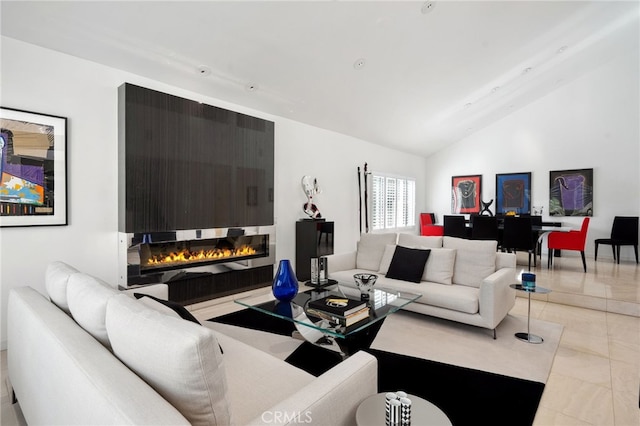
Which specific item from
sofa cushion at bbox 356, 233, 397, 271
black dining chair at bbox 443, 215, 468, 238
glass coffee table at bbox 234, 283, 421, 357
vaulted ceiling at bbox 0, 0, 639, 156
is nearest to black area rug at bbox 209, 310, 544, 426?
glass coffee table at bbox 234, 283, 421, 357

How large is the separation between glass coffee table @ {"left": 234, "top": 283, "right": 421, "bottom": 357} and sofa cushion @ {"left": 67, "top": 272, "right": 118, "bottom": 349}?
121 centimetres

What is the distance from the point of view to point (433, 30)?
13.1 ft

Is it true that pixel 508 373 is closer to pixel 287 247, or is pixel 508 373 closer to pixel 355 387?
pixel 355 387

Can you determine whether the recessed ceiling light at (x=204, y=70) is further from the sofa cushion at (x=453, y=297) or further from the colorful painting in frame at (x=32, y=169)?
the sofa cushion at (x=453, y=297)

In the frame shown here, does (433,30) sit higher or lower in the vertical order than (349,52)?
higher

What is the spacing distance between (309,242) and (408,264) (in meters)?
1.88

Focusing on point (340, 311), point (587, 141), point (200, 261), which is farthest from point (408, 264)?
point (587, 141)

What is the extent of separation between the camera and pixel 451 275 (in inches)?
141

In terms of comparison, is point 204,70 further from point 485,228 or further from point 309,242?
point 485,228

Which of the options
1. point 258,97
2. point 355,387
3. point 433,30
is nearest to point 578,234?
point 433,30

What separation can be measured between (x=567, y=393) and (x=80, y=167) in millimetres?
4424

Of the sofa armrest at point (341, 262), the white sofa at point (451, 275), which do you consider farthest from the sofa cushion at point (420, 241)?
the sofa armrest at point (341, 262)

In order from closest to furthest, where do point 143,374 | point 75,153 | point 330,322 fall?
point 143,374 < point 330,322 < point 75,153

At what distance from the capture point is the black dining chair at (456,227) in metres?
6.17
